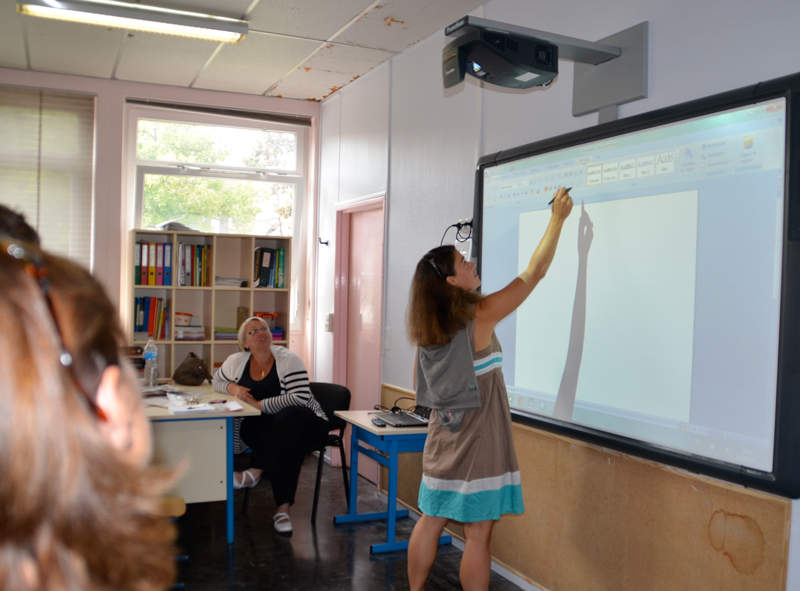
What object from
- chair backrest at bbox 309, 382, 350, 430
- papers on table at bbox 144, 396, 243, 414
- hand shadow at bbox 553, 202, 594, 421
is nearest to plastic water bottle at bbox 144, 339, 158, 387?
papers on table at bbox 144, 396, 243, 414

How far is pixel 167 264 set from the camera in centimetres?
514

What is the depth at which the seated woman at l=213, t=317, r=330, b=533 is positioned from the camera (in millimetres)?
3789

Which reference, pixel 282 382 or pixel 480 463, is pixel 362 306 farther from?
pixel 480 463

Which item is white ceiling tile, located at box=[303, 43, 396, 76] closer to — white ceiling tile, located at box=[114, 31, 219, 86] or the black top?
white ceiling tile, located at box=[114, 31, 219, 86]

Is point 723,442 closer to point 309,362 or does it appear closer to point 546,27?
point 546,27

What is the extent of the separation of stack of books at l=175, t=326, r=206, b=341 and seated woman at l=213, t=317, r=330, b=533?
1147mm

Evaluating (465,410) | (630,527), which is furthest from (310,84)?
(630,527)

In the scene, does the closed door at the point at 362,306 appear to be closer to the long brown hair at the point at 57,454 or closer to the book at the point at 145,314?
the book at the point at 145,314

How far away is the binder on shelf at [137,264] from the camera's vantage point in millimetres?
5016

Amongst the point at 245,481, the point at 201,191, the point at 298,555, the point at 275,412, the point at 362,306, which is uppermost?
the point at 201,191

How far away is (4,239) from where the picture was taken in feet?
1.62

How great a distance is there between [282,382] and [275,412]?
20 cm

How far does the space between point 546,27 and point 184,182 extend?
359 cm

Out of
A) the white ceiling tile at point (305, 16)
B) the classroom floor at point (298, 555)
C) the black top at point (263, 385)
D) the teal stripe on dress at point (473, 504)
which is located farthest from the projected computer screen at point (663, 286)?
the black top at point (263, 385)
